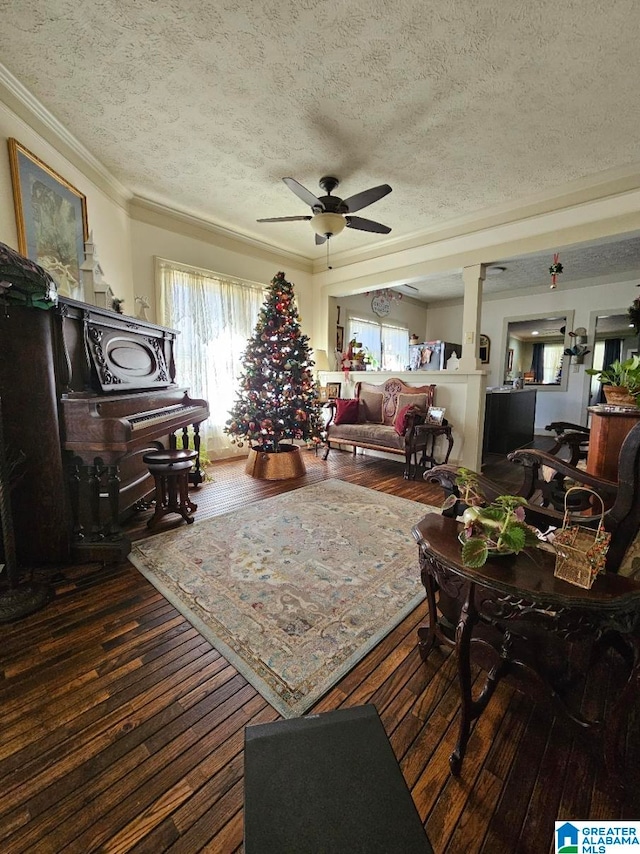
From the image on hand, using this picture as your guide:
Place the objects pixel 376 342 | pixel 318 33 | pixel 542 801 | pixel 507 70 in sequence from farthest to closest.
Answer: pixel 376 342 → pixel 507 70 → pixel 318 33 → pixel 542 801

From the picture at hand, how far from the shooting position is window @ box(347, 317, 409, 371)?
6.75 m

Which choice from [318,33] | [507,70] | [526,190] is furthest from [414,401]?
[318,33]

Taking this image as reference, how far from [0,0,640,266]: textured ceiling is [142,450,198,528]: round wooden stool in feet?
8.02

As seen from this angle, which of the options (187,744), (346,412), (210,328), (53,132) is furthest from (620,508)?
(210,328)

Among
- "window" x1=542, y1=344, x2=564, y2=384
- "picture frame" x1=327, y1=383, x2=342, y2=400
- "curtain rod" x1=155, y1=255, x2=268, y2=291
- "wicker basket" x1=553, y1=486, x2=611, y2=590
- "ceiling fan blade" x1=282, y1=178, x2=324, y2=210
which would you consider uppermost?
"ceiling fan blade" x1=282, y1=178, x2=324, y2=210

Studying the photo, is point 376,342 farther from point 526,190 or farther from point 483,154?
point 483,154

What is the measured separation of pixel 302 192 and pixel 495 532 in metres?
2.86

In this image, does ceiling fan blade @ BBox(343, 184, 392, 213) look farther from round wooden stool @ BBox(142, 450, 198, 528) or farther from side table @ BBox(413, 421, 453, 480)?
round wooden stool @ BBox(142, 450, 198, 528)

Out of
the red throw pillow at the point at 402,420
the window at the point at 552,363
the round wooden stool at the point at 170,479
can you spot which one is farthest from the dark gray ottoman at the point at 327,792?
the window at the point at 552,363

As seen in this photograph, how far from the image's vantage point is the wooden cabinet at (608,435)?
83.5 inches

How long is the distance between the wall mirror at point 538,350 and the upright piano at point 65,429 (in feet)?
24.0

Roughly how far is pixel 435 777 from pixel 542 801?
29 cm

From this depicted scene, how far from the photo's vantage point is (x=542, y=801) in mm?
988

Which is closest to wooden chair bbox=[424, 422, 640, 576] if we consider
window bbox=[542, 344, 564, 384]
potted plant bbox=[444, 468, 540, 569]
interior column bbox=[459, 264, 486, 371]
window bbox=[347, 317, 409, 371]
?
potted plant bbox=[444, 468, 540, 569]
